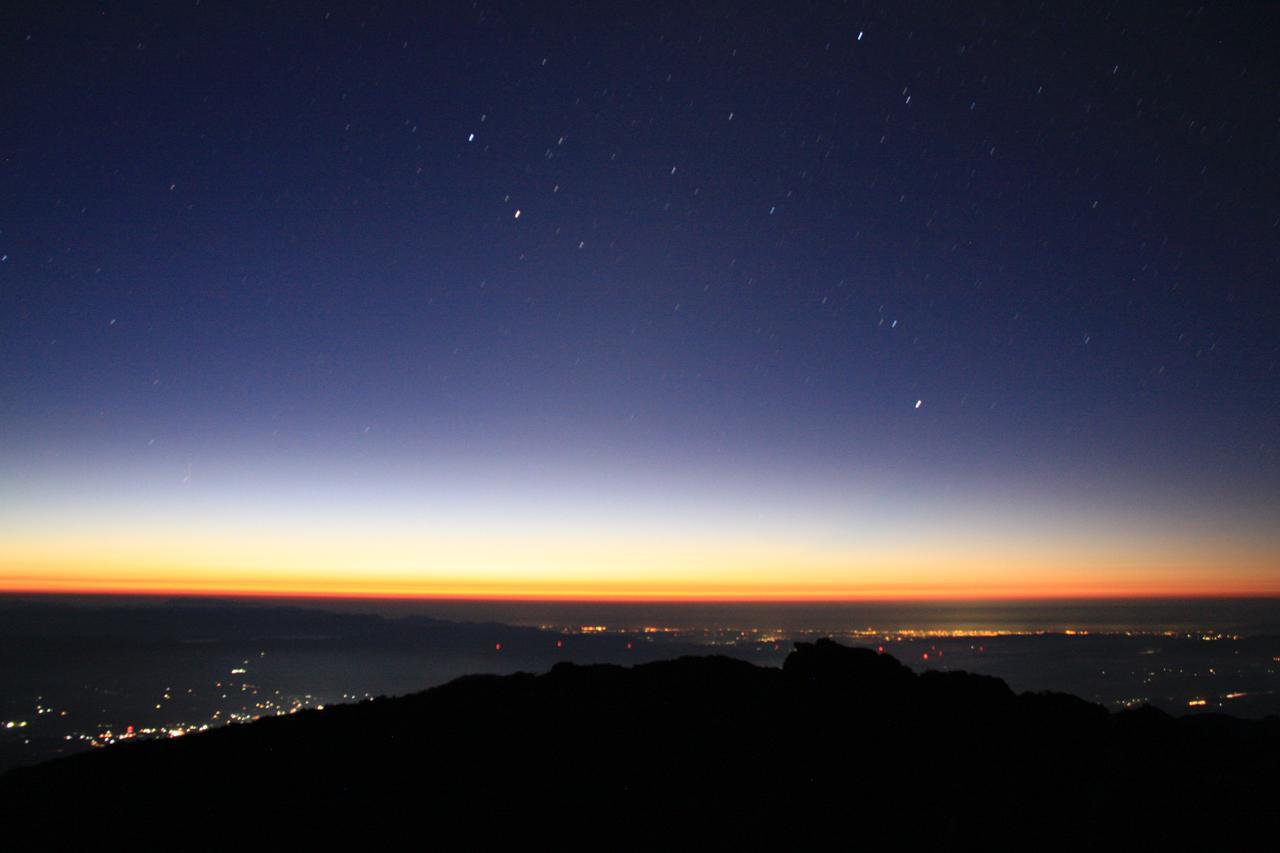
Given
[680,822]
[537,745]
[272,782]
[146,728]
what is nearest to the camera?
[680,822]

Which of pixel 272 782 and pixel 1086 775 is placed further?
pixel 272 782

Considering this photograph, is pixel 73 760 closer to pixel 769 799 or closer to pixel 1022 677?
pixel 769 799

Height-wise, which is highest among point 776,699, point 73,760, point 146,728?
point 776,699

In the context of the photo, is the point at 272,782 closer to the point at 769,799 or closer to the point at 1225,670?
the point at 769,799

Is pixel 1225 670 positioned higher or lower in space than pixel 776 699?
lower

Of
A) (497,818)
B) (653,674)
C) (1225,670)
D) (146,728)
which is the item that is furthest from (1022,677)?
(146,728)

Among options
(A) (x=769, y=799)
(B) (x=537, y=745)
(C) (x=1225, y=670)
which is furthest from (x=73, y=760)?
(C) (x=1225, y=670)

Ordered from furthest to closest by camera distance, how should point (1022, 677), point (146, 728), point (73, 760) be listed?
1. point (1022, 677)
2. point (146, 728)
3. point (73, 760)
